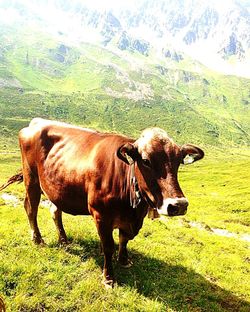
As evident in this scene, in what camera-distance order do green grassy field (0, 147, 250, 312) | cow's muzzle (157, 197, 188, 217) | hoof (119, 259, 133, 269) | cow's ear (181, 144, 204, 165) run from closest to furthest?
cow's muzzle (157, 197, 188, 217), cow's ear (181, 144, 204, 165), green grassy field (0, 147, 250, 312), hoof (119, 259, 133, 269)

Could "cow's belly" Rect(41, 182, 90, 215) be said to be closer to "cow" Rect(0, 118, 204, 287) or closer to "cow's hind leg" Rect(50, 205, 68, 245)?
"cow" Rect(0, 118, 204, 287)

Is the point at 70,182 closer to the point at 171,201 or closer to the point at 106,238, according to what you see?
the point at 106,238

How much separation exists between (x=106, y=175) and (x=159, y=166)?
78.0 inches

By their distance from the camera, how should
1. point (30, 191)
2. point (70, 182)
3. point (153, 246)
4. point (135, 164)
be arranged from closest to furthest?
point (135, 164)
point (70, 182)
point (30, 191)
point (153, 246)

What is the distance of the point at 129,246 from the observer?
13.2 m

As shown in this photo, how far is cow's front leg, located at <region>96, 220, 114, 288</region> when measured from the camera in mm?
9598

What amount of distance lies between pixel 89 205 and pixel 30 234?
13.4ft

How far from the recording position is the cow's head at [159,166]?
7.74m

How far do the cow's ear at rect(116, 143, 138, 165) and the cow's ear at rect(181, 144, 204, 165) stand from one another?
1.11 meters

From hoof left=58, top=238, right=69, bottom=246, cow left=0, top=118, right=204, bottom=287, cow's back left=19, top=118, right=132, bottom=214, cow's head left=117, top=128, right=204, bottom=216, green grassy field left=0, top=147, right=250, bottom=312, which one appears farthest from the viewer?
hoof left=58, top=238, right=69, bottom=246

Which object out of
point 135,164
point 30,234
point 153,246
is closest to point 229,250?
point 153,246

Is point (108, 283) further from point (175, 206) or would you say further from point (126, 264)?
point (175, 206)

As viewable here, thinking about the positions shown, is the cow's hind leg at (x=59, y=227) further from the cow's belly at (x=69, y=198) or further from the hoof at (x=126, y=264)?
the hoof at (x=126, y=264)

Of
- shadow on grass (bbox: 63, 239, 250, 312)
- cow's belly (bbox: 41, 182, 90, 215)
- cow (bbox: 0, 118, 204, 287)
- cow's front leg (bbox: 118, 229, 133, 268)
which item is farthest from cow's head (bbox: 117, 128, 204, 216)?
shadow on grass (bbox: 63, 239, 250, 312)
